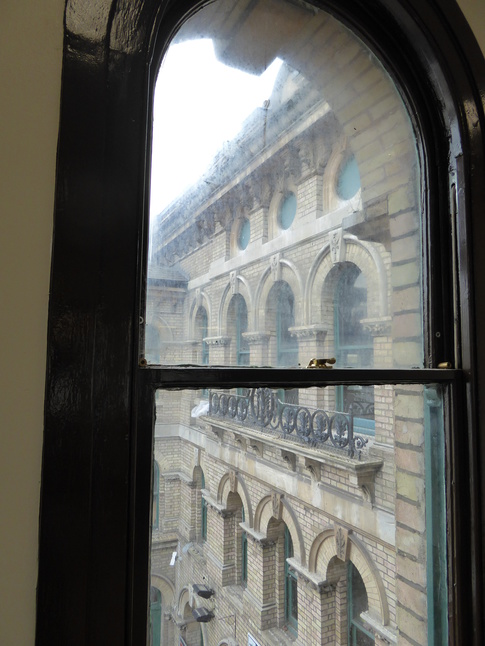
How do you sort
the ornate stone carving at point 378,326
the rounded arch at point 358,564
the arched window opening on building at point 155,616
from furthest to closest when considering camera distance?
the ornate stone carving at point 378,326
the rounded arch at point 358,564
the arched window opening on building at point 155,616

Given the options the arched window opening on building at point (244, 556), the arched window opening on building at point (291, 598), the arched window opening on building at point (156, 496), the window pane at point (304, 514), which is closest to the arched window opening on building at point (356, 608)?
the window pane at point (304, 514)

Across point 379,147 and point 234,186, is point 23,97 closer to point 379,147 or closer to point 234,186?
point 234,186

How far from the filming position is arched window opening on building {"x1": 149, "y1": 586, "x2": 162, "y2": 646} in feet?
2.32

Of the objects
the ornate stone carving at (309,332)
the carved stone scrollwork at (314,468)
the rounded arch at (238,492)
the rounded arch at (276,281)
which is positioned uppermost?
the rounded arch at (276,281)

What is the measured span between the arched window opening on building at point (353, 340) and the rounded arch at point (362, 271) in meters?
0.02

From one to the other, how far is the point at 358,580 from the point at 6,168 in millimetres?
1032

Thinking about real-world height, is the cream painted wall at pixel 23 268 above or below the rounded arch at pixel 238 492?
above

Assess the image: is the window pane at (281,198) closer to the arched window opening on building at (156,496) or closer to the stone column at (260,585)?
the arched window opening on building at (156,496)

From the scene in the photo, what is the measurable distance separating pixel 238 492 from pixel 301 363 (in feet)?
0.94

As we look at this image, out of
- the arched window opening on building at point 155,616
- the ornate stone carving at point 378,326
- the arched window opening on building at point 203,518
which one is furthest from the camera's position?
the ornate stone carving at point 378,326

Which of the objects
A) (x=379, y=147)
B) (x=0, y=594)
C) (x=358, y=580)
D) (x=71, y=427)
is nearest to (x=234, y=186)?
(x=379, y=147)

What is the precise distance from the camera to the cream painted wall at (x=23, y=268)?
21.6 inches

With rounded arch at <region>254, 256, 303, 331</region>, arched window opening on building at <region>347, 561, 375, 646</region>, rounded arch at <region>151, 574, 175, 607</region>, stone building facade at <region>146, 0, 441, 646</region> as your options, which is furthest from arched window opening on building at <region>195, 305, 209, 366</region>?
arched window opening on building at <region>347, 561, 375, 646</region>

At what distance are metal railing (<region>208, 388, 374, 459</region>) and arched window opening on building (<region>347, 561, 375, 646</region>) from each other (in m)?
0.26
